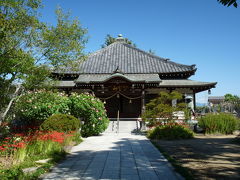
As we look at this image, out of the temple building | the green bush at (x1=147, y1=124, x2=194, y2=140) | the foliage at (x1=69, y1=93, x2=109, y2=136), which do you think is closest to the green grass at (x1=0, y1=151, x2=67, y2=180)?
the foliage at (x1=69, y1=93, x2=109, y2=136)

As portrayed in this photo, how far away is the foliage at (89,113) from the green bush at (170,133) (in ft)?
10.3

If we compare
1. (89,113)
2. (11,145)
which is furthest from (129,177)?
(89,113)

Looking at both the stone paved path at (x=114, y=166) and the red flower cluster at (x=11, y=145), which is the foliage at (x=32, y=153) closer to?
the red flower cluster at (x=11, y=145)

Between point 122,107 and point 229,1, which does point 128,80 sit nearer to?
point 122,107

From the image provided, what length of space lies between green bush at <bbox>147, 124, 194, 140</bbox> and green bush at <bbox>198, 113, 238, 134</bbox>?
196 cm

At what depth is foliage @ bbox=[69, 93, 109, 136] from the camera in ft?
38.8

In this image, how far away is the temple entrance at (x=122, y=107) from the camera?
20000 mm

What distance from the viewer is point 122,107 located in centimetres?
2020

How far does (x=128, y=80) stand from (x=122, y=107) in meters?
4.49

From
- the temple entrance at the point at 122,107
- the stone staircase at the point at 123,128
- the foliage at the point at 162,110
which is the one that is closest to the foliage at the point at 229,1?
the foliage at the point at 162,110

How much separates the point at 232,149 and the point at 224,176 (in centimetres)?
389

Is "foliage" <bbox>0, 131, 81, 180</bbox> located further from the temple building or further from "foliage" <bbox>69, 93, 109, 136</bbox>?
the temple building

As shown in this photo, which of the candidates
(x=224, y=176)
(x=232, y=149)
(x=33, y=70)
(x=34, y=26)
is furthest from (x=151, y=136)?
(x=34, y=26)

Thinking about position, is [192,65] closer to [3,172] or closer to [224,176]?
[224,176]
